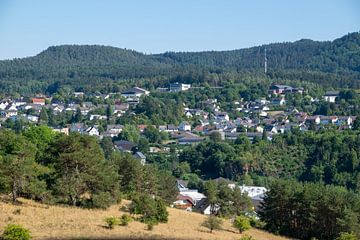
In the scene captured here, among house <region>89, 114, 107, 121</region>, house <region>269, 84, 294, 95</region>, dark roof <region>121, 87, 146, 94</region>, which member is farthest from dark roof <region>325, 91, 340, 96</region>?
house <region>89, 114, 107, 121</region>

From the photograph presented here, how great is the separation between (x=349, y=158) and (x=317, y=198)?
743 inches

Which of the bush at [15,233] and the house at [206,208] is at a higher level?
the bush at [15,233]

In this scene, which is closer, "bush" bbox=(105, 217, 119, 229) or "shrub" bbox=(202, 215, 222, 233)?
"bush" bbox=(105, 217, 119, 229)

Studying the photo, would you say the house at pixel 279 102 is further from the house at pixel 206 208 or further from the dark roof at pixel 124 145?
the house at pixel 206 208

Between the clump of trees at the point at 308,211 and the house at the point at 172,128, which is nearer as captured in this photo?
the clump of trees at the point at 308,211

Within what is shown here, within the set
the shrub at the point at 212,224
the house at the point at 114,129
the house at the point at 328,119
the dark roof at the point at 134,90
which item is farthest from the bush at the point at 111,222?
the dark roof at the point at 134,90

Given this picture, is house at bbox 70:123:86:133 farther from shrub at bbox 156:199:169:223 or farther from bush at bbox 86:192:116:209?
shrub at bbox 156:199:169:223

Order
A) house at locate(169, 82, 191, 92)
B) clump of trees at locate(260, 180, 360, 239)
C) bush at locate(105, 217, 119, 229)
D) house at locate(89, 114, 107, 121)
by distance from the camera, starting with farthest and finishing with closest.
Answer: house at locate(169, 82, 191, 92), house at locate(89, 114, 107, 121), clump of trees at locate(260, 180, 360, 239), bush at locate(105, 217, 119, 229)

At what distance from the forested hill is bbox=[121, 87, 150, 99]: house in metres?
3.04

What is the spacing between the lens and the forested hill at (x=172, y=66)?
8006 cm

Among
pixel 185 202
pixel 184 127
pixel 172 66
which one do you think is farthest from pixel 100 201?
pixel 172 66

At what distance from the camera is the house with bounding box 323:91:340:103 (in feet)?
210

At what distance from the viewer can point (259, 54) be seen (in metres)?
135

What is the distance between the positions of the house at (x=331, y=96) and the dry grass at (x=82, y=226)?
48.1m
